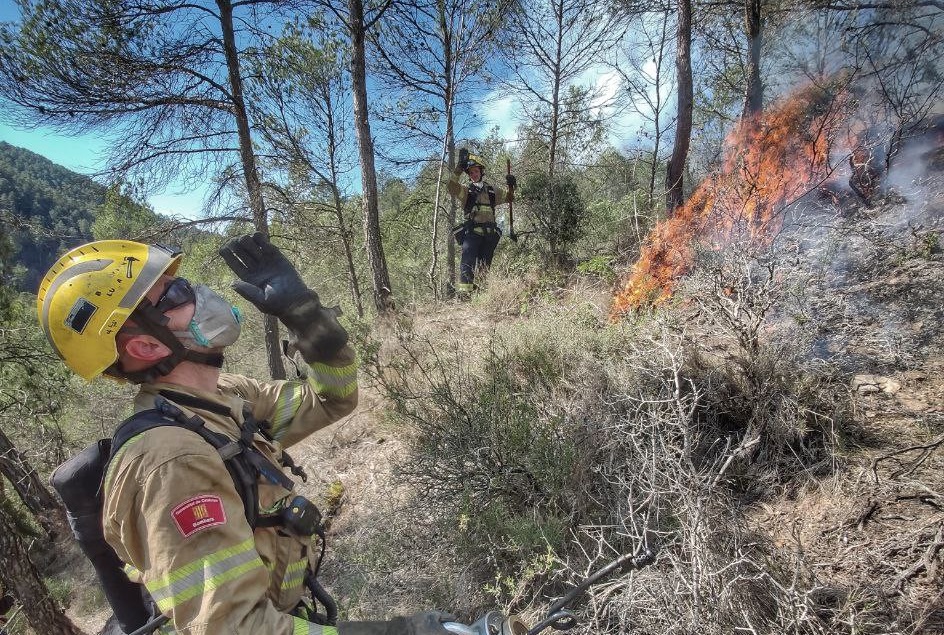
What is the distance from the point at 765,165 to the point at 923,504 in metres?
4.53

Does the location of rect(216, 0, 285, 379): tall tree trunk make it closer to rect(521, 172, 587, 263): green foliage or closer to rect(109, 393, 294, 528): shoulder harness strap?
rect(521, 172, 587, 263): green foliage

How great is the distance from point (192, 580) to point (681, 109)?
25.1ft

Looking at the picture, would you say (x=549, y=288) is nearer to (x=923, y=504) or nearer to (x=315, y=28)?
(x=923, y=504)

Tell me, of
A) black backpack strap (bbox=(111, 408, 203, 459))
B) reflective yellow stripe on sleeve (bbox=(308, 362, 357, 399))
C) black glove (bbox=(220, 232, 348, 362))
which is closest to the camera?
black backpack strap (bbox=(111, 408, 203, 459))

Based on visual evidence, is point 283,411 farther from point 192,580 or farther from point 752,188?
point 752,188

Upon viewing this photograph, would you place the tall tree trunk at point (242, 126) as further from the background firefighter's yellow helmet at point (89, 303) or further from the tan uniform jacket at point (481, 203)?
the background firefighter's yellow helmet at point (89, 303)

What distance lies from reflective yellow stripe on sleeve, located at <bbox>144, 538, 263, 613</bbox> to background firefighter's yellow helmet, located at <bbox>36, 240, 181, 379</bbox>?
0.79 meters

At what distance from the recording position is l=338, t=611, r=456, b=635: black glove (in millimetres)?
1256

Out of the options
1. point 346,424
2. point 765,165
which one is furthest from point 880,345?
point 346,424

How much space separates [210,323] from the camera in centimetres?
157

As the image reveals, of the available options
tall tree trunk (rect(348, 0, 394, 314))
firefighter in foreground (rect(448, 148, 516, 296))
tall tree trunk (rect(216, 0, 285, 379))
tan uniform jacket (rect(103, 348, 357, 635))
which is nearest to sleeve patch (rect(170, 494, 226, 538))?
tan uniform jacket (rect(103, 348, 357, 635))

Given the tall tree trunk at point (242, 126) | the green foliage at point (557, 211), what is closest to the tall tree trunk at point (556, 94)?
the green foliage at point (557, 211)

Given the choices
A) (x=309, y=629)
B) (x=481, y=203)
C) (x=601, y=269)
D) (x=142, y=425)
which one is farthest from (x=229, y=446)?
(x=481, y=203)

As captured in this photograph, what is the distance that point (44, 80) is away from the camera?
505cm
